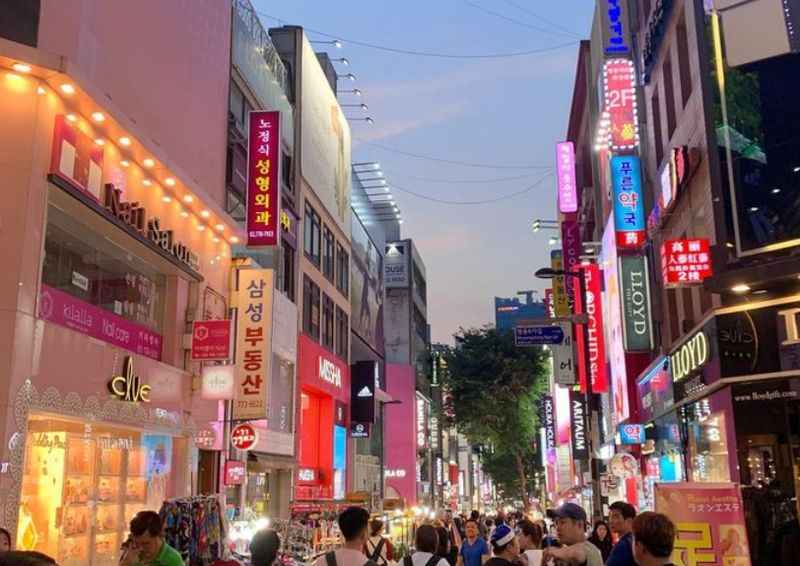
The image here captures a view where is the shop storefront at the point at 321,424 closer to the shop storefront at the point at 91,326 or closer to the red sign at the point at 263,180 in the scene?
the red sign at the point at 263,180

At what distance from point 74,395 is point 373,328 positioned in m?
36.9

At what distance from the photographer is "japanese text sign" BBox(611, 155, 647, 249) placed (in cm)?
2066

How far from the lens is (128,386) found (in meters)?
13.8

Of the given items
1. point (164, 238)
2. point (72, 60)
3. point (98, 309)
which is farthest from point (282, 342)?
point (72, 60)

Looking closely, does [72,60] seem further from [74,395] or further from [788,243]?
[788,243]

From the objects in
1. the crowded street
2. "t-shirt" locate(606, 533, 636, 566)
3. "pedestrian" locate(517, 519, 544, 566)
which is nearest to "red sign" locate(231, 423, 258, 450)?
the crowded street

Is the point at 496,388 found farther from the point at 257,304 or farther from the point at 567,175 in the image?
the point at 257,304

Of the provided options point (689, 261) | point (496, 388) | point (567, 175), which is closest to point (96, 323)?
point (689, 261)

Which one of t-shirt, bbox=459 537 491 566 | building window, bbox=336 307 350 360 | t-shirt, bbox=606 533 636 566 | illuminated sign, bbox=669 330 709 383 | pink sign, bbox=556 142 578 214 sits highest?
pink sign, bbox=556 142 578 214

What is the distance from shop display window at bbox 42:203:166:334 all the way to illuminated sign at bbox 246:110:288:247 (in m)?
3.87

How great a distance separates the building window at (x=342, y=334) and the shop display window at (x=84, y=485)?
66.9 ft

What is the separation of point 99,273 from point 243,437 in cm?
723

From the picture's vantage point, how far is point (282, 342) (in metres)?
26.6

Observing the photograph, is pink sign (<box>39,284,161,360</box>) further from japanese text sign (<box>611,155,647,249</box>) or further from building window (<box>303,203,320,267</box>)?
building window (<box>303,203,320,267</box>)
